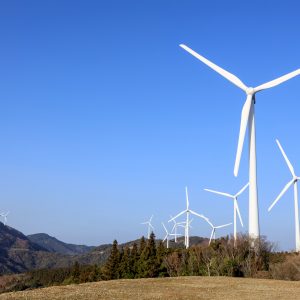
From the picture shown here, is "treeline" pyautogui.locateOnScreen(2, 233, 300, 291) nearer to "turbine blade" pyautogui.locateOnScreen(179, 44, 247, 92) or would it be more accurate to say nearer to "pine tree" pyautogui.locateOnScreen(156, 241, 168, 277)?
"pine tree" pyautogui.locateOnScreen(156, 241, 168, 277)

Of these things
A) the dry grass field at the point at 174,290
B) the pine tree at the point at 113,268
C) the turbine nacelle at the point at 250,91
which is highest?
the turbine nacelle at the point at 250,91

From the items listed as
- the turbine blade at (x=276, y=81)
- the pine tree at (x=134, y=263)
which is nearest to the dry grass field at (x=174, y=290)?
the turbine blade at (x=276, y=81)

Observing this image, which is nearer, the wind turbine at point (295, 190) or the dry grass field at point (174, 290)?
the dry grass field at point (174, 290)

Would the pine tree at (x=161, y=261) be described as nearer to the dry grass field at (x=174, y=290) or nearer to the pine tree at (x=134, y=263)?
the pine tree at (x=134, y=263)

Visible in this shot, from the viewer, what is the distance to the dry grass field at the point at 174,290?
124 feet

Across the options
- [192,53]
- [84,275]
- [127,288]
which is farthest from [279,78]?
[84,275]

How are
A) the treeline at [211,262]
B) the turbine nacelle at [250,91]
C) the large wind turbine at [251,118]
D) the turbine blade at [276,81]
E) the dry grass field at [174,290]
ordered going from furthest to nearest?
the turbine nacelle at [250,91] → the treeline at [211,262] → the large wind turbine at [251,118] → the turbine blade at [276,81] → the dry grass field at [174,290]

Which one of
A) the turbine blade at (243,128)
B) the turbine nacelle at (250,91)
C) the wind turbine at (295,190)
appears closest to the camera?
the turbine blade at (243,128)

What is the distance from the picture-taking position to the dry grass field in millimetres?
37750

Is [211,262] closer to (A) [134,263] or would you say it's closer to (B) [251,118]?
(B) [251,118]

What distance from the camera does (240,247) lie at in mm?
70625

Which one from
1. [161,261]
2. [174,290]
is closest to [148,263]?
[161,261]

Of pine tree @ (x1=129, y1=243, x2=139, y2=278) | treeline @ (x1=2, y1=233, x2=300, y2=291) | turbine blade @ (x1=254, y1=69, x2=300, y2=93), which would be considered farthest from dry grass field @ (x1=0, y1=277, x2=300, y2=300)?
pine tree @ (x1=129, y1=243, x2=139, y2=278)

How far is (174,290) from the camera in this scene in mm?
41688
